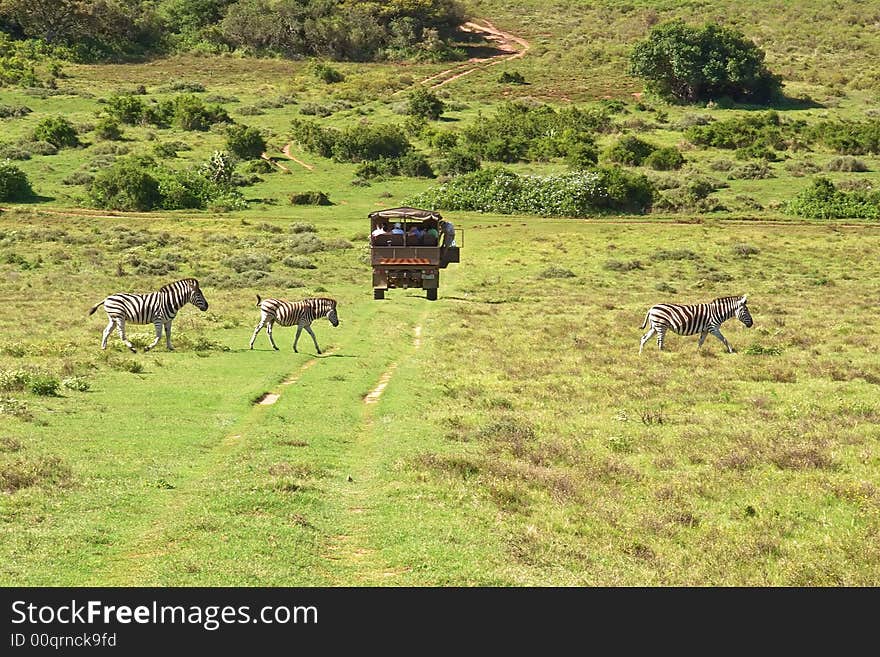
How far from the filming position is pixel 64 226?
7812 cm

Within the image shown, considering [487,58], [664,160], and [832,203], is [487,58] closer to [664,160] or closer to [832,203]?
[664,160]

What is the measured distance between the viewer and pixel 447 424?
24.6 meters

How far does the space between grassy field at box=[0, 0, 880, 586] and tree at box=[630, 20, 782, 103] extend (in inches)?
2398

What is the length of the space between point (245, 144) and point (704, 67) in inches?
2308

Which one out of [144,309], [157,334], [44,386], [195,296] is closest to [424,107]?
[195,296]

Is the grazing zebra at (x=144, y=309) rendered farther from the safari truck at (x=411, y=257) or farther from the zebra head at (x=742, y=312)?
the zebra head at (x=742, y=312)

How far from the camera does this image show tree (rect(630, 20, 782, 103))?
422 feet

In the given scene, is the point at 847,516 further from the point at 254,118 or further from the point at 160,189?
the point at 254,118

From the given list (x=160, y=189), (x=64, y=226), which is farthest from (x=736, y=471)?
(x=160, y=189)

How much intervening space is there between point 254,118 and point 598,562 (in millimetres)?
112158

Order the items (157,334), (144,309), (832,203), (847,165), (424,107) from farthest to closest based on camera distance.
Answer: (424,107) → (847,165) → (832,203) → (157,334) → (144,309)

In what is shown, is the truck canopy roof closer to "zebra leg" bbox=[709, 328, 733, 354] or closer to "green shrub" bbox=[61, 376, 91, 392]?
"green shrub" bbox=[61, 376, 91, 392]

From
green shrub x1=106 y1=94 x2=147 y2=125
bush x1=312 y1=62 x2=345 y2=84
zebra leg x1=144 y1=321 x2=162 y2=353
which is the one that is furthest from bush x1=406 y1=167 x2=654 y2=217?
bush x1=312 y1=62 x2=345 y2=84

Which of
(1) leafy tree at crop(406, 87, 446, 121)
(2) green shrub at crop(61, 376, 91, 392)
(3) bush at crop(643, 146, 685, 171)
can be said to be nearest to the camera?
(2) green shrub at crop(61, 376, 91, 392)
